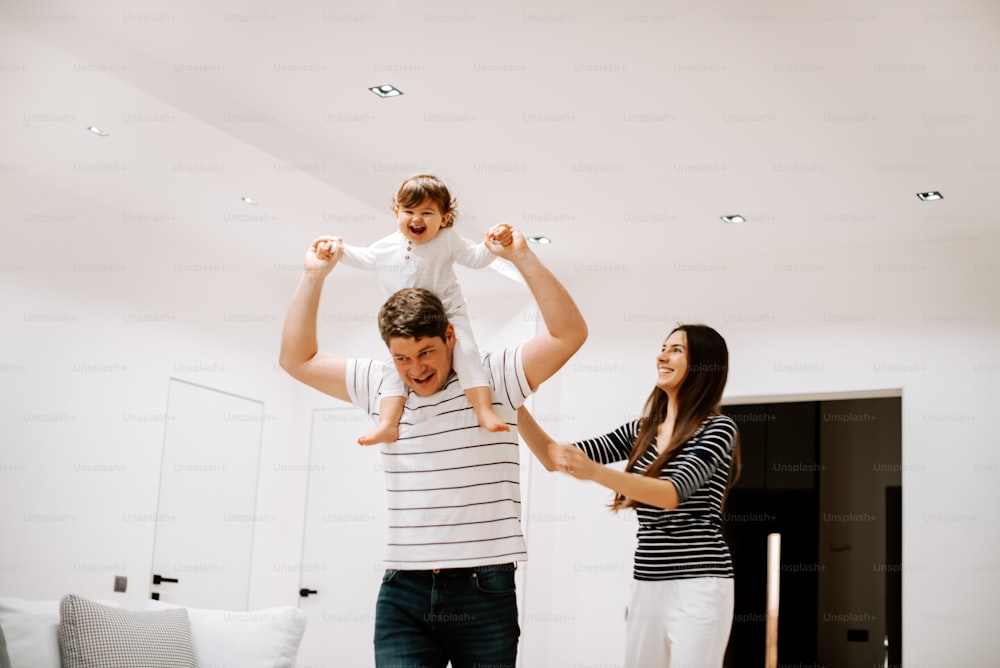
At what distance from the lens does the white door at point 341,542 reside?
6.70 m

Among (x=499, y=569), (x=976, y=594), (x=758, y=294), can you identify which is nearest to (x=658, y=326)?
(x=758, y=294)

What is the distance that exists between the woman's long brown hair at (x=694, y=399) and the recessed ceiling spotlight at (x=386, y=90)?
6.70 feet

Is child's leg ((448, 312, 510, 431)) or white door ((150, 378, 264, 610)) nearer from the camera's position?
child's leg ((448, 312, 510, 431))

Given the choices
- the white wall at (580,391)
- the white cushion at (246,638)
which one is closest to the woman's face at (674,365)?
the white cushion at (246,638)

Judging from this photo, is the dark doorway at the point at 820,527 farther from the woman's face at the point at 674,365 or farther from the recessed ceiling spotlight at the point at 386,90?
the woman's face at the point at 674,365

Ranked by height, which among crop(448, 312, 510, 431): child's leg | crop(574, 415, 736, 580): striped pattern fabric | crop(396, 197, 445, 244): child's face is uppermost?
crop(396, 197, 445, 244): child's face

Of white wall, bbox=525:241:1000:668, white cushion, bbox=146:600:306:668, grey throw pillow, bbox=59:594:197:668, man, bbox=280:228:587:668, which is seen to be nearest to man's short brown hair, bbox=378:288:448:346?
man, bbox=280:228:587:668

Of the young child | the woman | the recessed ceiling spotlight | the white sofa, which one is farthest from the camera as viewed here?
the recessed ceiling spotlight

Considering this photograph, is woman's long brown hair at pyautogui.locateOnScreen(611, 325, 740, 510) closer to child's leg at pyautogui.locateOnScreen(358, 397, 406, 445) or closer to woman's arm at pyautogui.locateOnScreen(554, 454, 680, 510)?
woman's arm at pyautogui.locateOnScreen(554, 454, 680, 510)

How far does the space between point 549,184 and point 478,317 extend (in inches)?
74.2

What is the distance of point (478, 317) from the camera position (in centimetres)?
687

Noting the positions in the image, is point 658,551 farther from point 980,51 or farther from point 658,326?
point 658,326

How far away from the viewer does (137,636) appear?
3.93 metres

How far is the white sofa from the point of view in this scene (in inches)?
146
